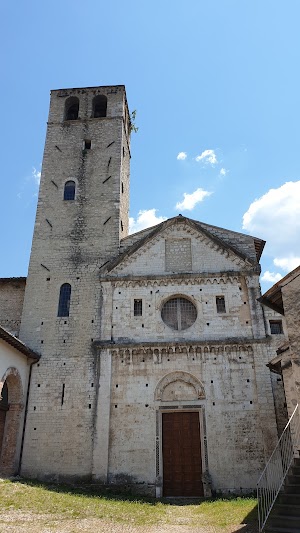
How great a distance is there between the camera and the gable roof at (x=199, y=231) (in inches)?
776

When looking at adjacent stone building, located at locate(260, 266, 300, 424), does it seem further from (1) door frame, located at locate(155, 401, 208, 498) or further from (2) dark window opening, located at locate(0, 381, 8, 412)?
(2) dark window opening, located at locate(0, 381, 8, 412)

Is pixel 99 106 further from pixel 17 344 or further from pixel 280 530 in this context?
pixel 280 530

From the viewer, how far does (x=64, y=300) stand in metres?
19.4

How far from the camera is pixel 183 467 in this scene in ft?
51.9

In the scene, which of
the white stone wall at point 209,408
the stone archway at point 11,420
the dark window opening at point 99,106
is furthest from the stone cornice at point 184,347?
the dark window opening at point 99,106

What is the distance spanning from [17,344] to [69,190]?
30.8ft

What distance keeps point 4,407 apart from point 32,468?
8.46ft

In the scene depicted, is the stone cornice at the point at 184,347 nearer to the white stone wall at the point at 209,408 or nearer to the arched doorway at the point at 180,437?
the white stone wall at the point at 209,408

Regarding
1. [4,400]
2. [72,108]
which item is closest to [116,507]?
[4,400]

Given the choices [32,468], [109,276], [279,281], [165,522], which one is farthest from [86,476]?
[279,281]

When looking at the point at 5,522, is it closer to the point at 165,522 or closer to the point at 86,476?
the point at 165,522

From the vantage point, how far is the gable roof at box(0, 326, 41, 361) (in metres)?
14.7

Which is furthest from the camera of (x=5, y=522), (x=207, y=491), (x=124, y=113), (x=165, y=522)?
(x=124, y=113)

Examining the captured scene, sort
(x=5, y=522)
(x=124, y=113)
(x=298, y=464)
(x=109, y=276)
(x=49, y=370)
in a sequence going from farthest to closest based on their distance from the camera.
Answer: (x=124, y=113)
(x=109, y=276)
(x=49, y=370)
(x=298, y=464)
(x=5, y=522)
